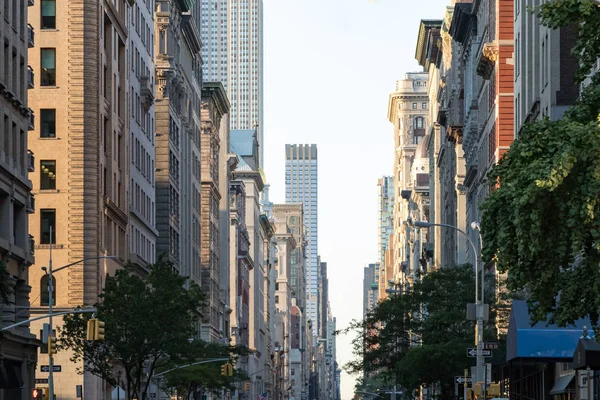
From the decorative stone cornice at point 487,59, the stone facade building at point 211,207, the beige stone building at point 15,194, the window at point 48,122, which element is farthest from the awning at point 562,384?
the stone facade building at point 211,207

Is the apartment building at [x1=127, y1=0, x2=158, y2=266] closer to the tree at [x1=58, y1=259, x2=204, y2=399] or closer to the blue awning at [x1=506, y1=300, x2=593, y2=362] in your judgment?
the tree at [x1=58, y1=259, x2=204, y2=399]

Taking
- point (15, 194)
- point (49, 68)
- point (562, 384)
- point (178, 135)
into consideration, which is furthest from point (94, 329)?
point (178, 135)

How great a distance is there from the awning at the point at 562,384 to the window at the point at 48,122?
139 feet

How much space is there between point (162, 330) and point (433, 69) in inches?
4317

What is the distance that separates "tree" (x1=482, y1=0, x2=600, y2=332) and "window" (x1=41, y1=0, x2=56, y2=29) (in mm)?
64380

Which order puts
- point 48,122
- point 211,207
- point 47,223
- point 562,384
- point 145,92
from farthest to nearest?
point 211,207, point 145,92, point 48,122, point 47,223, point 562,384

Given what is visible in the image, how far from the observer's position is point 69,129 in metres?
87.8

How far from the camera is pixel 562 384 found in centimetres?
5294

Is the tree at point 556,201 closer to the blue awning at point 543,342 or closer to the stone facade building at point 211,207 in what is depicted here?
the blue awning at point 543,342

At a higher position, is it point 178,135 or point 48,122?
point 178,135

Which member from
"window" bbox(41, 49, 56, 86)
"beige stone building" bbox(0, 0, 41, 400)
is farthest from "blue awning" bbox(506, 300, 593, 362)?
"window" bbox(41, 49, 56, 86)

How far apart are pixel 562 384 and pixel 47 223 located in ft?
141

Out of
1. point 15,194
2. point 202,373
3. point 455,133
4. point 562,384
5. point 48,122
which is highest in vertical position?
point 455,133

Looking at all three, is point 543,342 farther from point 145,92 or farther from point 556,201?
point 145,92
